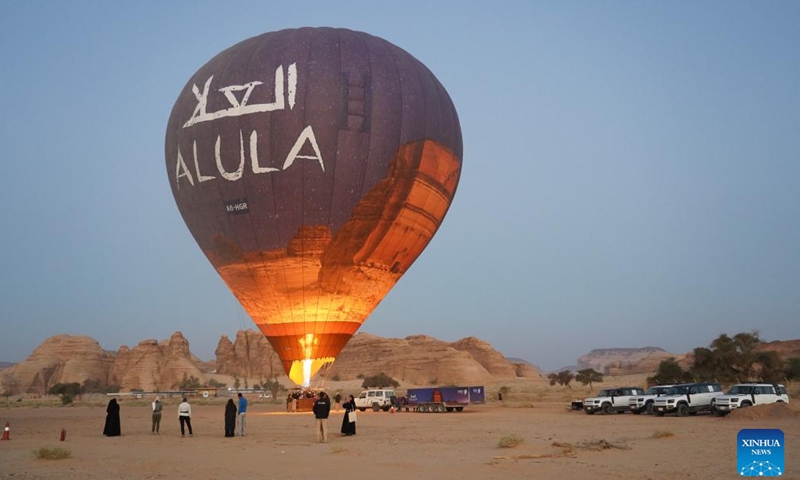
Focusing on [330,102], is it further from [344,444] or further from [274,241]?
[344,444]

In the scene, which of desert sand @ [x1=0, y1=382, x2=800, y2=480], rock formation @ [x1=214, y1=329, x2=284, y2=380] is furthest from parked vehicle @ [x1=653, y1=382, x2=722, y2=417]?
rock formation @ [x1=214, y1=329, x2=284, y2=380]

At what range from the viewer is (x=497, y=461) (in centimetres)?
1507

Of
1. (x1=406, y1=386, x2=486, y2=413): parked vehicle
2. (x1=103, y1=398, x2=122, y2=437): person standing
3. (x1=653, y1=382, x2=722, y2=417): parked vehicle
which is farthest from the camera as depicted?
(x1=406, y1=386, x2=486, y2=413): parked vehicle

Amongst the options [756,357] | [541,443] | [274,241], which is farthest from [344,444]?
[756,357]

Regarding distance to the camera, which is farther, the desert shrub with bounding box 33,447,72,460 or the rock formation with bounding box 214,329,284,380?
the rock formation with bounding box 214,329,284,380

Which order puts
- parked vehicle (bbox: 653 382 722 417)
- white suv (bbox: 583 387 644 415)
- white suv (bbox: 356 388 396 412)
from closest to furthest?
parked vehicle (bbox: 653 382 722 417) → white suv (bbox: 583 387 644 415) → white suv (bbox: 356 388 396 412)

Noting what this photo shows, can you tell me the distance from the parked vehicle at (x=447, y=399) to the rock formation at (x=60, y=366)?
354 ft

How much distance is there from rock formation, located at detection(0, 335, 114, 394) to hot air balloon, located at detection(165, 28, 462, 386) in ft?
386

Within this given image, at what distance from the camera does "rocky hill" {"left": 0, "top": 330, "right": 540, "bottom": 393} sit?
123 meters

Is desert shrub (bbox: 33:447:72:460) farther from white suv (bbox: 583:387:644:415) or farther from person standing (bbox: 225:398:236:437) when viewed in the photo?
white suv (bbox: 583:387:644:415)

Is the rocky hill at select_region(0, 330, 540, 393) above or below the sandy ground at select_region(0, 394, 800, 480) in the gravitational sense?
above

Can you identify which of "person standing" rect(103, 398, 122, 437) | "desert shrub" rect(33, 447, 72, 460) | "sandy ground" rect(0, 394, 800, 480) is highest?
"person standing" rect(103, 398, 122, 437)

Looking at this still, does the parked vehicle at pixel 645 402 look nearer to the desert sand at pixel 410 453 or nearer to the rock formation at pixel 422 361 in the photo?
the desert sand at pixel 410 453

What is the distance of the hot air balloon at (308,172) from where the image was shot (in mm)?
26703
